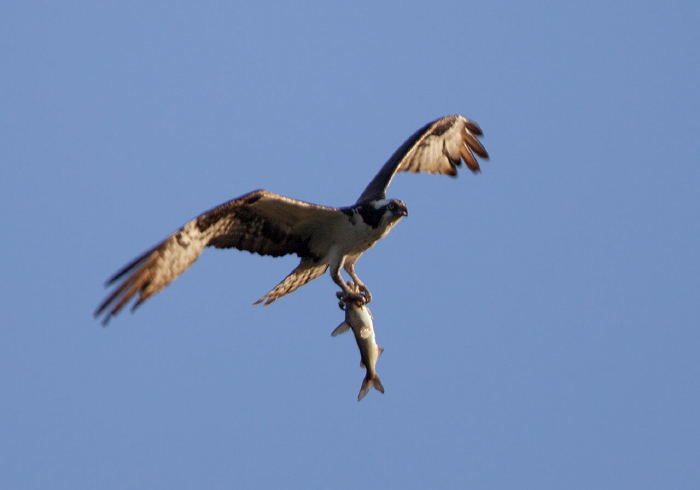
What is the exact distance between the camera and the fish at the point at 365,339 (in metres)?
11.5

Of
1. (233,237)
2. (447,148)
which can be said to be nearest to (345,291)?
(233,237)

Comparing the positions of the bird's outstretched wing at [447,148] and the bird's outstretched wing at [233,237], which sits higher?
the bird's outstretched wing at [447,148]

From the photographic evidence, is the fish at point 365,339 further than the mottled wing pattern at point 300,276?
No

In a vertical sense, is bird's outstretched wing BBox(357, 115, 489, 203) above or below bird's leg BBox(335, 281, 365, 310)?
above

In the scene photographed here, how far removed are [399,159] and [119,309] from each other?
5.05 metres

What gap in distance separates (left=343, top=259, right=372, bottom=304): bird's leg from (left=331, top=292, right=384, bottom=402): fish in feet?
1.95

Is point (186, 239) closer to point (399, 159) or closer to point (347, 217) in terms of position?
point (347, 217)

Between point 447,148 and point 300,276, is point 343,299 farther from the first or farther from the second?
point 447,148

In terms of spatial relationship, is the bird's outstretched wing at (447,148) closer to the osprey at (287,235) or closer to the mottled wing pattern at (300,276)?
the osprey at (287,235)

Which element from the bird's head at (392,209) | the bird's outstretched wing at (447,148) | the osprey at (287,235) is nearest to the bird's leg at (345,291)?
the osprey at (287,235)

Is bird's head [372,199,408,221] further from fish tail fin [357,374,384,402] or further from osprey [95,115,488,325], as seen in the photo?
fish tail fin [357,374,384,402]

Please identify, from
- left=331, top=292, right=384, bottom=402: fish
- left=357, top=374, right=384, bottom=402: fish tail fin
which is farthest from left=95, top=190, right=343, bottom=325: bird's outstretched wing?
left=357, top=374, right=384, bottom=402: fish tail fin

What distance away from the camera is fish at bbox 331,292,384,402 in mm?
11500

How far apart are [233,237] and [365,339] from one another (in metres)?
1.79
